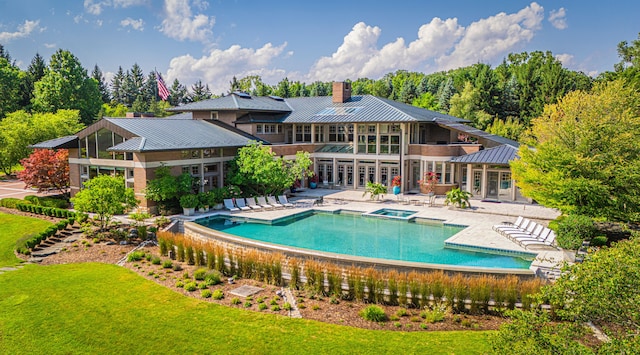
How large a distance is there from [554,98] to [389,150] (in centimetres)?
2878

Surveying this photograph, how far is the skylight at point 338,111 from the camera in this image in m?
36.7

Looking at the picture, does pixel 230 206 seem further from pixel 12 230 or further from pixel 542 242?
pixel 542 242

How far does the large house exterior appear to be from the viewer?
90.2 ft

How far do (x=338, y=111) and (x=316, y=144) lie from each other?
3.35 meters

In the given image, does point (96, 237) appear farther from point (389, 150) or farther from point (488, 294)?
point (389, 150)

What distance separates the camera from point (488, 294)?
12945mm

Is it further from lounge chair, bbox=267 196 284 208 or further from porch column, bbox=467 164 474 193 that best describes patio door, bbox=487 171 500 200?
lounge chair, bbox=267 196 284 208

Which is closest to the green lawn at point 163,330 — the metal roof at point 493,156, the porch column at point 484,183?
the metal roof at point 493,156

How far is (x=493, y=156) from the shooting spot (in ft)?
97.6

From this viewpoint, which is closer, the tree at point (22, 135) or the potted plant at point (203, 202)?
the potted plant at point (203, 202)

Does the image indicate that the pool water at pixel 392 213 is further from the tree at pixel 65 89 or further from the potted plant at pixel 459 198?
the tree at pixel 65 89

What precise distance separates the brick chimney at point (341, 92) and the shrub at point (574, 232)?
24.9m

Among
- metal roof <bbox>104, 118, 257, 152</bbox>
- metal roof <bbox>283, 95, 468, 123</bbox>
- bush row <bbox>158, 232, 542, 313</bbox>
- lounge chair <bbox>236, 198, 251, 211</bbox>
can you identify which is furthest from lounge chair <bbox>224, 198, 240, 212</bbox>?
bush row <bbox>158, 232, 542, 313</bbox>

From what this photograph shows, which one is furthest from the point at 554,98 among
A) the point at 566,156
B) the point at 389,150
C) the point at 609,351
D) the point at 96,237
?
the point at 609,351
